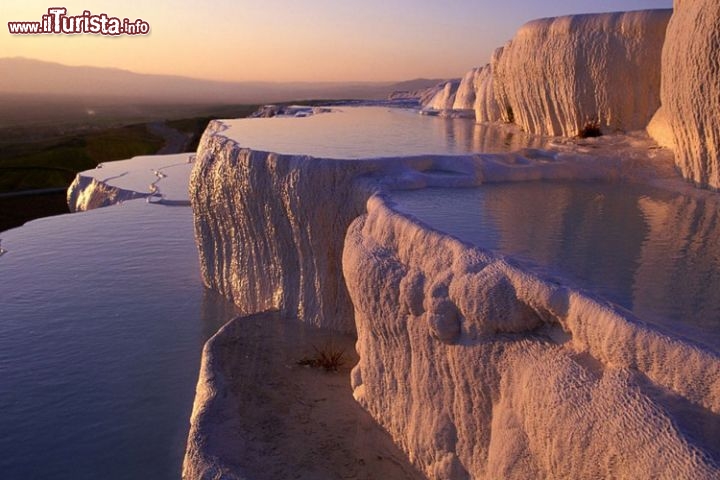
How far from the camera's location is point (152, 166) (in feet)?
62.6

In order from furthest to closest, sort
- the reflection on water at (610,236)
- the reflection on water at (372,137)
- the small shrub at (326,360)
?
the reflection on water at (372,137), the small shrub at (326,360), the reflection on water at (610,236)

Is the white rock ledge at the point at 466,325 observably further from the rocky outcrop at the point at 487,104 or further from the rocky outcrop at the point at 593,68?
the rocky outcrop at the point at 487,104

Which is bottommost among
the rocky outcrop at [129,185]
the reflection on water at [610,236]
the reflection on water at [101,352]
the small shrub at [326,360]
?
the reflection on water at [101,352]

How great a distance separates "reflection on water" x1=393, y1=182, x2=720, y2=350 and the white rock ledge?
0.24 metres

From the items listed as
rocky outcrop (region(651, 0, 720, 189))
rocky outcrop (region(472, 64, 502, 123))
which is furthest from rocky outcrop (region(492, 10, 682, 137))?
rocky outcrop (region(472, 64, 502, 123))

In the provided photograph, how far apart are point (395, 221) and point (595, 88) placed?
5.22m

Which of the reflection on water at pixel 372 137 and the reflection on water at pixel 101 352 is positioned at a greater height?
the reflection on water at pixel 372 137

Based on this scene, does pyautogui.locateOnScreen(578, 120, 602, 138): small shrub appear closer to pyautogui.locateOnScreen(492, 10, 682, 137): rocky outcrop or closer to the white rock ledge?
pyautogui.locateOnScreen(492, 10, 682, 137): rocky outcrop

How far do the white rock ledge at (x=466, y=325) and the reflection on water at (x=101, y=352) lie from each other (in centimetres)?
100

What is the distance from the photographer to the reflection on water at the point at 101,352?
5023mm

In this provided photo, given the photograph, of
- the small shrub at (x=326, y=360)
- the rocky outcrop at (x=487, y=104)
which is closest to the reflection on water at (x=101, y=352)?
the small shrub at (x=326, y=360)

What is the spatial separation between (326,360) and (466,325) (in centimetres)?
241

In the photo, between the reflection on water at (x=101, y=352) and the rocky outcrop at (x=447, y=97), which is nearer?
the reflection on water at (x=101, y=352)

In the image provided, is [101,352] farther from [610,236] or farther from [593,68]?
[593,68]
